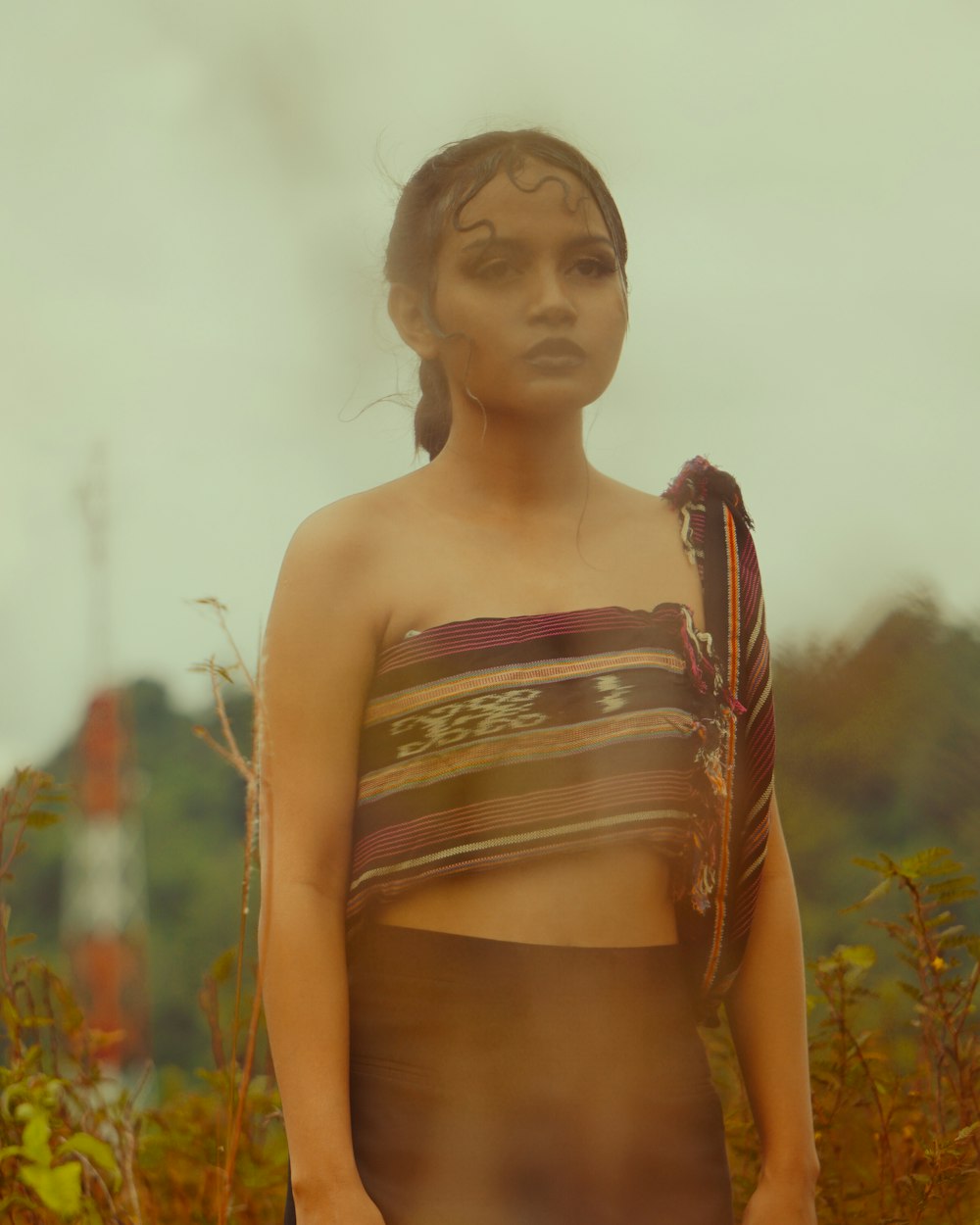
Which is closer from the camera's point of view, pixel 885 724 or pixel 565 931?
pixel 565 931

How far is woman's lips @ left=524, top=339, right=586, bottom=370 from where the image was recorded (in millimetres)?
1577

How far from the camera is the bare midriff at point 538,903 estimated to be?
1.51 metres

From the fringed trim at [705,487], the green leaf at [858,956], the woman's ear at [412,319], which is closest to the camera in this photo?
the woman's ear at [412,319]

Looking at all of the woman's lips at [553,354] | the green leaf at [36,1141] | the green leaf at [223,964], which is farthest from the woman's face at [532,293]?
the green leaf at [36,1141]

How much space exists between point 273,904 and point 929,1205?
1094 mm

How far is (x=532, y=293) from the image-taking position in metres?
1.57

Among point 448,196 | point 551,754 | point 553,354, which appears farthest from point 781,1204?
point 448,196

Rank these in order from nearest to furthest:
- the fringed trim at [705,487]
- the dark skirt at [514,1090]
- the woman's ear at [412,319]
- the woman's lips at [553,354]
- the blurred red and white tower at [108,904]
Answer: the dark skirt at [514,1090], the woman's lips at [553,354], the woman's ear at [412,319], the fringed trim at [705,487], the blurred red and white tower at [108,904]

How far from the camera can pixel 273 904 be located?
1.53 meters

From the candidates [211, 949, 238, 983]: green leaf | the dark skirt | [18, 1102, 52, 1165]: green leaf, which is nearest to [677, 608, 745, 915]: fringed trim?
the dark skirt

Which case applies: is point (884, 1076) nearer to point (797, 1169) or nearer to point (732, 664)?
point (797, 1169)

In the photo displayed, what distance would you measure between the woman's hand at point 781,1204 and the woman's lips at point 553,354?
3.22 ft

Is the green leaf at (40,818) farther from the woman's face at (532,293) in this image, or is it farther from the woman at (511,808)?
the woman's face at (532,293)

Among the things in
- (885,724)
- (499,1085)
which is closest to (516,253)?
(499,1085)
